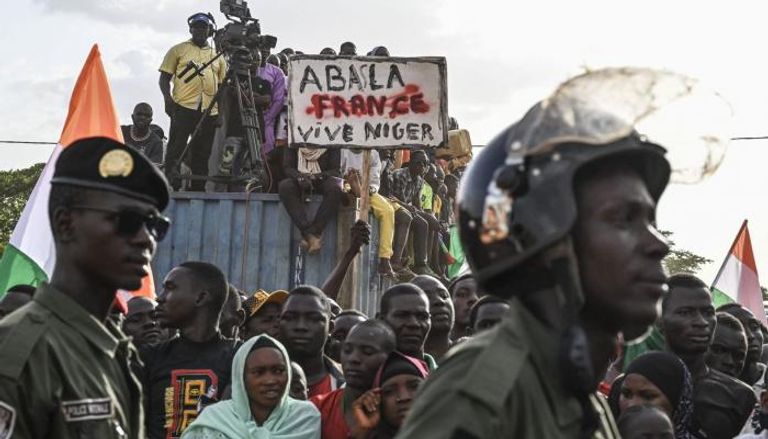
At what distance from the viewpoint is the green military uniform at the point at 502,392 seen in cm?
199

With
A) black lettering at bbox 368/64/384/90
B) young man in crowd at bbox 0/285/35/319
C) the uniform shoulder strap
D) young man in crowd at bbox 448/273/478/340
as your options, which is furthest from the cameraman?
the uniform shoulder strap

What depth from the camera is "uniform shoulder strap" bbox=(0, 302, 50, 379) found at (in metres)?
2.85

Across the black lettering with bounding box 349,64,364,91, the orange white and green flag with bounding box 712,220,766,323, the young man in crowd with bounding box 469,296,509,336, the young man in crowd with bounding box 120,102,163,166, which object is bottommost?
the young man in crowd with bounding box 469,296,509,336

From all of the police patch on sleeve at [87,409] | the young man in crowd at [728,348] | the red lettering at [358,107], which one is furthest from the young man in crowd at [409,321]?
the red lettering at [358,107]

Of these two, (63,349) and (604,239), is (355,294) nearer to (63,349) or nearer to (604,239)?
(63,349)

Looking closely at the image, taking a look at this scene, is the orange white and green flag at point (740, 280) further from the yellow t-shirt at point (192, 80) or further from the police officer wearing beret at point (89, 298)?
the police officer wearing beret at point (89, 298)

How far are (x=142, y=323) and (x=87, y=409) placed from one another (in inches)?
181

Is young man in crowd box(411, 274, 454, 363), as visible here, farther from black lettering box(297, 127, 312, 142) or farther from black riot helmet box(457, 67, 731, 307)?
black riot helmet box(457, 67, 731, 307)

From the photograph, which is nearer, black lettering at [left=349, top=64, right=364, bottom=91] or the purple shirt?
black lettering at [left=349, top=64, right=364, bottom=91]

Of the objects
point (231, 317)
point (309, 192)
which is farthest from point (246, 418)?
point (309, 192)

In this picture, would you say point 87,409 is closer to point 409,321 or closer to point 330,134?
point 409,321

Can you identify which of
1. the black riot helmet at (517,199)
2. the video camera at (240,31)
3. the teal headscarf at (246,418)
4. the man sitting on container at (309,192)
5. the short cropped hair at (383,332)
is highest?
the video camera at (240,31)

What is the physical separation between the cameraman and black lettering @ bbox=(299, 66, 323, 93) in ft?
9.52

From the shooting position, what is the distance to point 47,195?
897cm
